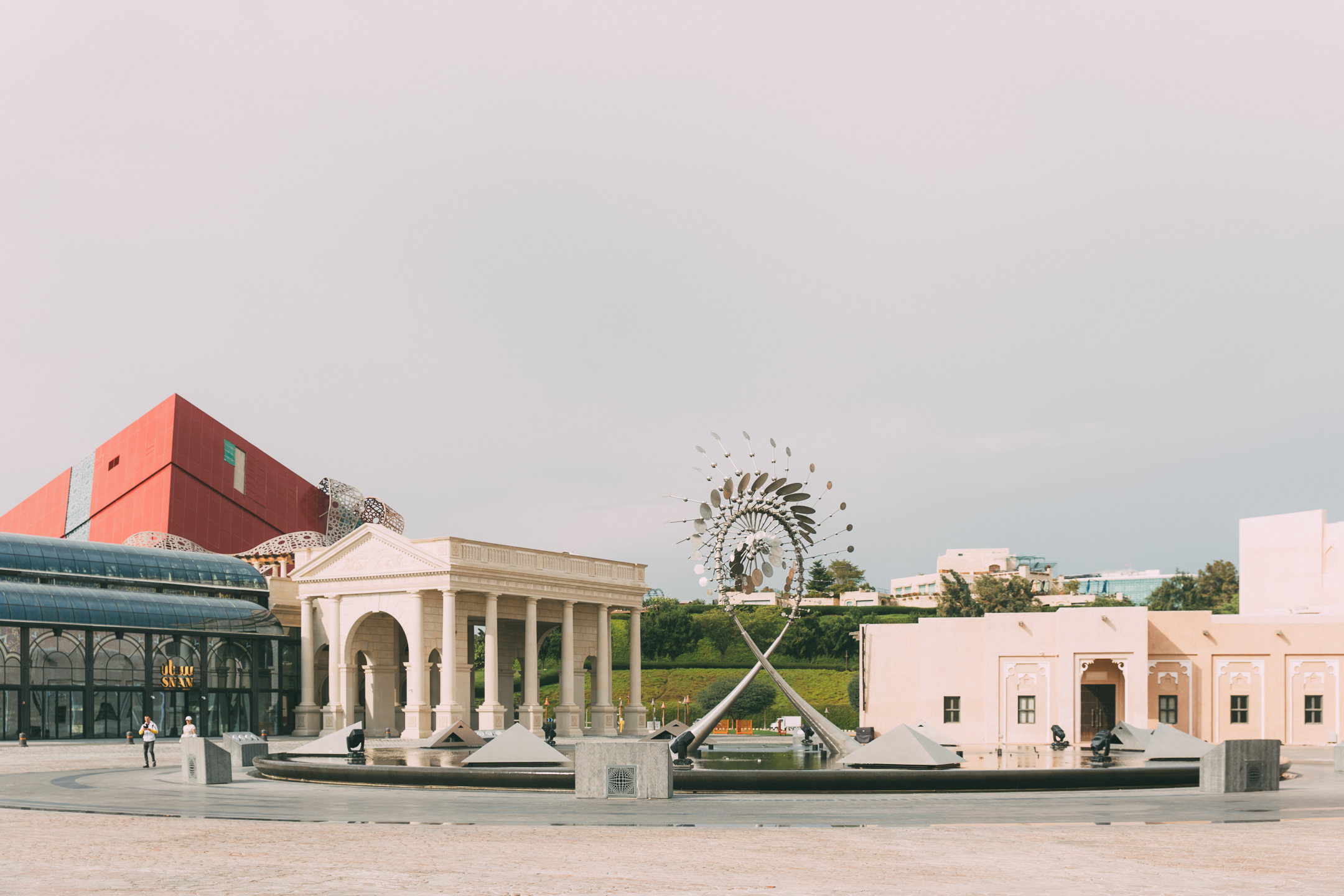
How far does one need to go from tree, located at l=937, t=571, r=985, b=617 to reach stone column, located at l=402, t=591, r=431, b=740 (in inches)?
2362

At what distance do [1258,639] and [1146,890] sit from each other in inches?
1911

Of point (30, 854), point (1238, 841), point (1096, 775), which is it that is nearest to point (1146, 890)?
point (1238, 841)

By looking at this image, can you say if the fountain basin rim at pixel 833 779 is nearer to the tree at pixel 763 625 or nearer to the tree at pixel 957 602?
the tree at pixel 763 625

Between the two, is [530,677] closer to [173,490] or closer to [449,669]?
[449,669]

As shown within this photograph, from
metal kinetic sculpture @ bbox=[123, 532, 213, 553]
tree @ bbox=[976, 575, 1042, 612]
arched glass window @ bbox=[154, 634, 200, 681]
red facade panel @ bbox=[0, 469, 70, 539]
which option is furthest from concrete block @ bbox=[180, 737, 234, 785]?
tree @ bbox=[976, 575, 1042, 612]

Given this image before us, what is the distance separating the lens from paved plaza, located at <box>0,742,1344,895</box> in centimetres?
1442

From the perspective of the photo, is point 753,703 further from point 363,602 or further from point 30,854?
point 30,854

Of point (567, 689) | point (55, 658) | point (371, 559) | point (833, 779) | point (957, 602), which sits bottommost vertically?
point (567, 689)

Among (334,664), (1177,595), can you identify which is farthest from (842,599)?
(334,664)

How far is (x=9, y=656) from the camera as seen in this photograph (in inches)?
2544

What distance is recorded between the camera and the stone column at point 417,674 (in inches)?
2744

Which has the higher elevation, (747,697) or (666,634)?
(666,634)

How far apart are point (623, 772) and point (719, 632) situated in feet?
307

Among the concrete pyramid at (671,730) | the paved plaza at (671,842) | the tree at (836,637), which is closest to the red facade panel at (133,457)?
the tree at (836,637)
